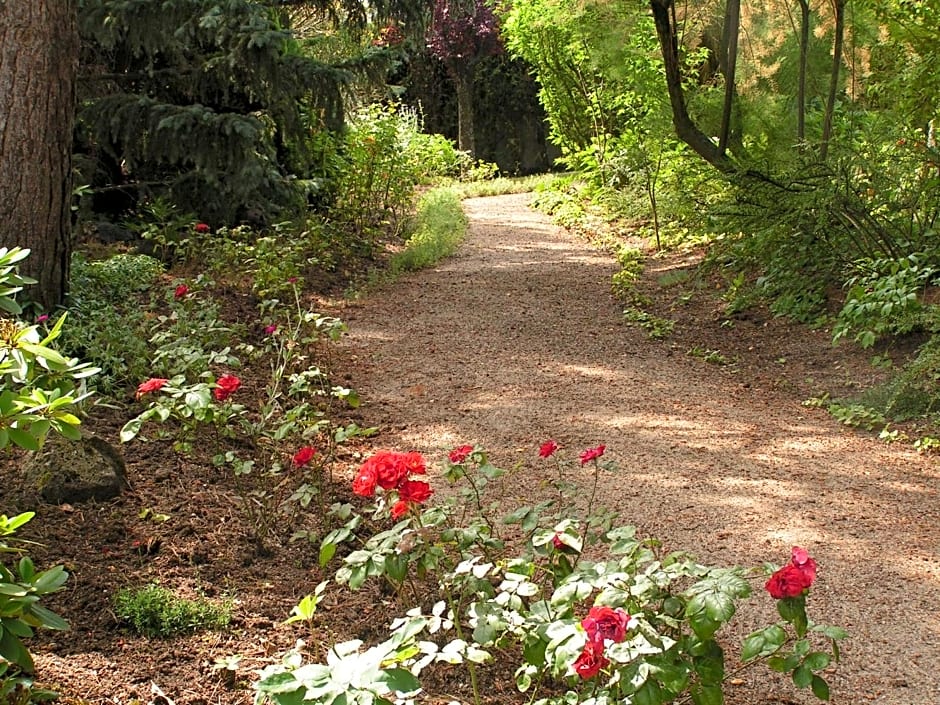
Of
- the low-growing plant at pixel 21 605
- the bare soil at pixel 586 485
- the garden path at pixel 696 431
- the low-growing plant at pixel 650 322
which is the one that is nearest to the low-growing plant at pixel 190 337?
the bare soil at pixel 586 485

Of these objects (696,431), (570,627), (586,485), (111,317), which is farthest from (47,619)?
(696,431)

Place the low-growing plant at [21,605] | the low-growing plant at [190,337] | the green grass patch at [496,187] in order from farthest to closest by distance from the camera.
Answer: the green grass patch at [496,187] → the low-growing plant at [190,337] → the low-growing plant at [21,605]

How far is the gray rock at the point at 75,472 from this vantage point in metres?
3.31

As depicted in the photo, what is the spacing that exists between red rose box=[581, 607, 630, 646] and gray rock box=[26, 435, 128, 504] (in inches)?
85.6

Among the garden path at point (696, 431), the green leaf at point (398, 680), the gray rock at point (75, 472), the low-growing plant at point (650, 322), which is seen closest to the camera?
the green leaf at point (398, 680)

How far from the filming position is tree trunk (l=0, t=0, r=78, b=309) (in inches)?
186

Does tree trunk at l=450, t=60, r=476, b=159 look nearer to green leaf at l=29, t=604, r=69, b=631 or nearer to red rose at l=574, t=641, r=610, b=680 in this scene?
green leaf at l=29, t=604, r=69, b=631

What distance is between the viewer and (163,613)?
276 centimetres

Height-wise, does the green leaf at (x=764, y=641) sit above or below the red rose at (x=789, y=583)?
below

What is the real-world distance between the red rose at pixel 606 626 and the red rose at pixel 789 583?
1.22ft

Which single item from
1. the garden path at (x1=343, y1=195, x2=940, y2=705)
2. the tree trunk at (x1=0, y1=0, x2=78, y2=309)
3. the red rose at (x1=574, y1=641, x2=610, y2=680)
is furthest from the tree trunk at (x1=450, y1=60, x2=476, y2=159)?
the red rose at (x1=574, y1=641, x2=610, y2=680)

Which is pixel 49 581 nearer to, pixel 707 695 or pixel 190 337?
pixel 707 695

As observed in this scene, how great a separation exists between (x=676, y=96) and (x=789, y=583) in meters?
6.04

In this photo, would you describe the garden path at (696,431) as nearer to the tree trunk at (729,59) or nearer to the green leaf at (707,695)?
the green leaf at (707,695)
